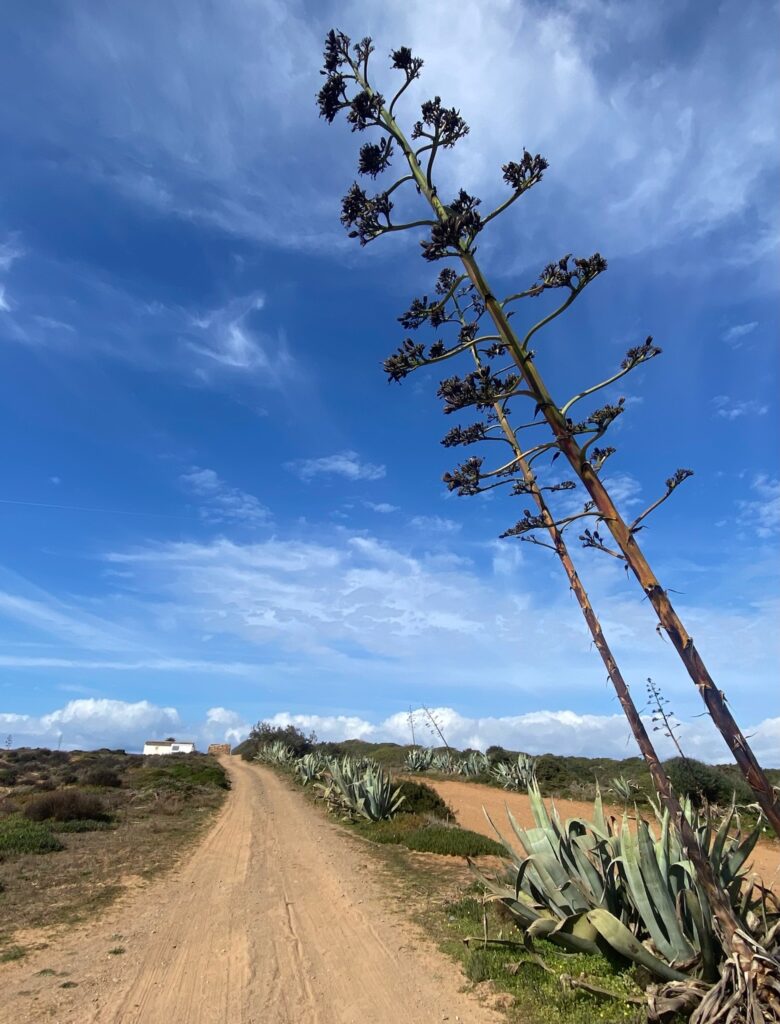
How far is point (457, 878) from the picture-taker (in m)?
8.83

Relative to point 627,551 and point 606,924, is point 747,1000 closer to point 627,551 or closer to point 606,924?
point 606,924

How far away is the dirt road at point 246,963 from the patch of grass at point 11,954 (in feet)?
0.43

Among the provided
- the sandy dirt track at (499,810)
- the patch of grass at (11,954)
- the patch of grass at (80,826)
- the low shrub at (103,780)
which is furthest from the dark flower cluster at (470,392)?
the low shrub at (103,780)

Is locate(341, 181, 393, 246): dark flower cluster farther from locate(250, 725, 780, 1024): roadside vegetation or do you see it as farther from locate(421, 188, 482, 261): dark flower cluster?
locate(250, 725, 780, 1024): roadside vegetation

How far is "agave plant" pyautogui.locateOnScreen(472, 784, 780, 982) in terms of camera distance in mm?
4227

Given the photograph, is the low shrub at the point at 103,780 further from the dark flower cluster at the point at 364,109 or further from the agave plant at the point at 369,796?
the dark flower cluster at the point at 364,109

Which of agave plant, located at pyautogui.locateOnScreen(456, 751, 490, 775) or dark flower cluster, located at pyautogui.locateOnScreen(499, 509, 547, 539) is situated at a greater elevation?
agave plant, located at pyautogui.locateOnScreen(456, 751, 490, 775)

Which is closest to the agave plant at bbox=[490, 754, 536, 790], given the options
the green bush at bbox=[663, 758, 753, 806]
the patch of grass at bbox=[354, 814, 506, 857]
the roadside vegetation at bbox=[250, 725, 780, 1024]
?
the green bush at bbox=[663, 758, 753, 806]

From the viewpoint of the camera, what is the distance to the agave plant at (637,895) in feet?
13.9

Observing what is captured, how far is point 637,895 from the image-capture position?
180 inches

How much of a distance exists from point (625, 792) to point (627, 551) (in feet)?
58.2

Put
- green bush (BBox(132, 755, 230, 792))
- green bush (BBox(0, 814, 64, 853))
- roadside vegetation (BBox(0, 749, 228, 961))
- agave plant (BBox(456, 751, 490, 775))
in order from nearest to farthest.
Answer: roadside vegetation (BBox(0, 749, 228, 961)) → green bush (BBox(0, 814, 64, 853)) → green bush (BBox(132, 755, 230, 792)) → agave plant (BBox(456, 751, 490, 775))

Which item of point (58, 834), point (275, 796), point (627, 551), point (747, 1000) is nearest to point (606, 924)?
point (747, 1000)

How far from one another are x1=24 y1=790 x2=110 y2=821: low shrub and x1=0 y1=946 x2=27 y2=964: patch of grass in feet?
34.9
